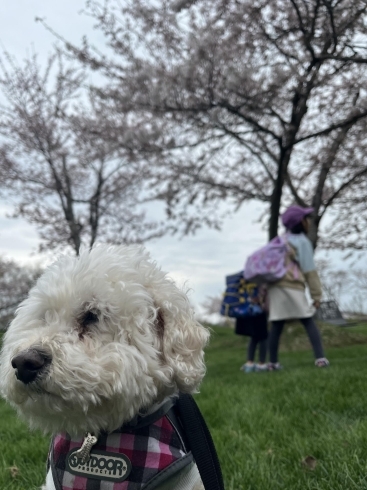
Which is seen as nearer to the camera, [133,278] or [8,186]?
[133,278]

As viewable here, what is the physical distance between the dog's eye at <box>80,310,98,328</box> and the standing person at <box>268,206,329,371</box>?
4.94 metres

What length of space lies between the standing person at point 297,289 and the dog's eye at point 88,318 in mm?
4937

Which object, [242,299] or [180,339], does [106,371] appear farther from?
[242,299]

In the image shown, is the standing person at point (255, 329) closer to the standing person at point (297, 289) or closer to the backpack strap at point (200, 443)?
the standing person at point (297, 289)

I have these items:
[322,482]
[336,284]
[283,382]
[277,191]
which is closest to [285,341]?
[277,191]

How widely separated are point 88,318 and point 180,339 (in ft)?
1.10

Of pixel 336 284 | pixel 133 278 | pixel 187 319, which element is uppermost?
pixel 133 278

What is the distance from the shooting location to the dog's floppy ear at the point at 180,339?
1.66 m

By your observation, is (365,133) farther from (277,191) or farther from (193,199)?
(193,199)

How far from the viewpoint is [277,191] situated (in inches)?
442

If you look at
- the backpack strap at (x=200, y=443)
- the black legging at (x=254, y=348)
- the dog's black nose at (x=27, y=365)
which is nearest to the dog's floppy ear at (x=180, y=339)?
the backpack strap at (x=200, y=443)

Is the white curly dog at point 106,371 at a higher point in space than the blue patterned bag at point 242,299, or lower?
higher

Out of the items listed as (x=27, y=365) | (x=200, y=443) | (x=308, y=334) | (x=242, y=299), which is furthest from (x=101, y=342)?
(x=242, y=299)

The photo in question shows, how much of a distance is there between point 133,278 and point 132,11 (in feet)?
37.7
